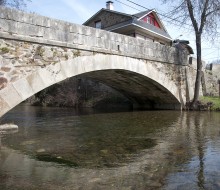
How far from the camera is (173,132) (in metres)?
8.98

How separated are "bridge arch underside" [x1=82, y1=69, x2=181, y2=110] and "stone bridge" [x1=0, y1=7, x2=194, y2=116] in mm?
51

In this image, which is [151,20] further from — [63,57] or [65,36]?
[63,57]

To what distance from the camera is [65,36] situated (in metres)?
8.55

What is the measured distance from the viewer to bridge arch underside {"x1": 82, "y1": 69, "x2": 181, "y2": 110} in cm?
1316

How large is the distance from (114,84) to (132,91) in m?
1.58

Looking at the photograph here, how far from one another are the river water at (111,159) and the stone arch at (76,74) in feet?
4.22

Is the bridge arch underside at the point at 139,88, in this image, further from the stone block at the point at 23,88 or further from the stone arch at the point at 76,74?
the stone block at the point at 23,88

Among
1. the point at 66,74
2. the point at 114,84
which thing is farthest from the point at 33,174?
the point at 114,84

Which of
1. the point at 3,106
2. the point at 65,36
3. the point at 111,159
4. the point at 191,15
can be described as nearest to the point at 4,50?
the point at 3,106

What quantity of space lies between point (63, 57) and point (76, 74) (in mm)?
731

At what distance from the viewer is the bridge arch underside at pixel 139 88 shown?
13.2 metres

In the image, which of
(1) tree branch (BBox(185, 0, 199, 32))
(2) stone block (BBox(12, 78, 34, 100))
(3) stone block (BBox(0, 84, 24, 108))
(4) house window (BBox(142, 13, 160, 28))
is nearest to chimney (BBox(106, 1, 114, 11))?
(4) house window (BBox(142, 13, 160, 28))

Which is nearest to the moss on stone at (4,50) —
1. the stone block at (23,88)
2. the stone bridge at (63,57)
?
the stone bridge at (63,57)

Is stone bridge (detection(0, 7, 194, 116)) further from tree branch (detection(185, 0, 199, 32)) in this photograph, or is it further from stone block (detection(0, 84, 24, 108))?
tree branch (detection(185, 0, 199, 32))
